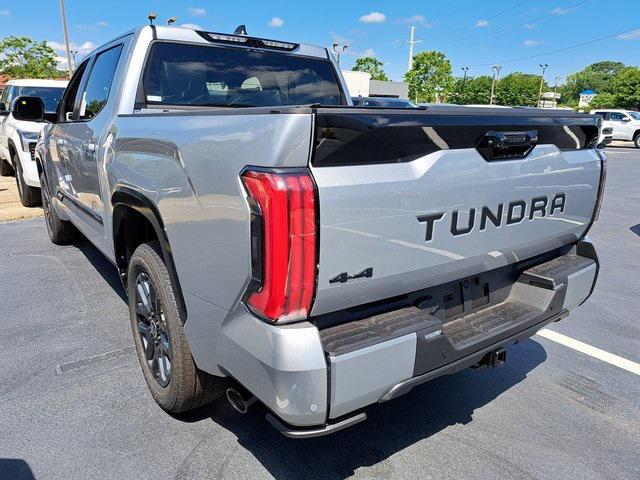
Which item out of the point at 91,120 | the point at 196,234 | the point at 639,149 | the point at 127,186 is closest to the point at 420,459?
the point at 196,234

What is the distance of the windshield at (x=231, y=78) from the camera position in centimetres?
330

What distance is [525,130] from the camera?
7.39ft

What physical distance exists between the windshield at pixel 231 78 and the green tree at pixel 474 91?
83220mm

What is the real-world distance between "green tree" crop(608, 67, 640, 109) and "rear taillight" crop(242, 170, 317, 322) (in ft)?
205

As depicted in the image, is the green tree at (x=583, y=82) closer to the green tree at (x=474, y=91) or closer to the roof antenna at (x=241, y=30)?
the green tree at (x=474, y=91)

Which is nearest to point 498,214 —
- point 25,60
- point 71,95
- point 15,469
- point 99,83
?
point 15,469

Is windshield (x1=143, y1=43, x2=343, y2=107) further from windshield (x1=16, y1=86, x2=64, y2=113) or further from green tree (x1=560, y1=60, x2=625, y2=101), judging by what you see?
green tree (x1=560, y1=60, x2=625, y2=101)

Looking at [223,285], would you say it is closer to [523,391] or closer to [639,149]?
[523,391]

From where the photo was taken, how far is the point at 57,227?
5691 millimetres

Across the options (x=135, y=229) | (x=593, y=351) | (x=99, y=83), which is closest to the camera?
(x=135, y=229)

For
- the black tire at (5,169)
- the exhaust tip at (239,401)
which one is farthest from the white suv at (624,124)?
the exhaust tip at (239,401)

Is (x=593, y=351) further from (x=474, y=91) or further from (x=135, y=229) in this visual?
(x=474, y=91)

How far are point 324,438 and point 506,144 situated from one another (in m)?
1.68

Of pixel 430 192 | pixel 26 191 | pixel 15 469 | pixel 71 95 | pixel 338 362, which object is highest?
pixel 71 95
